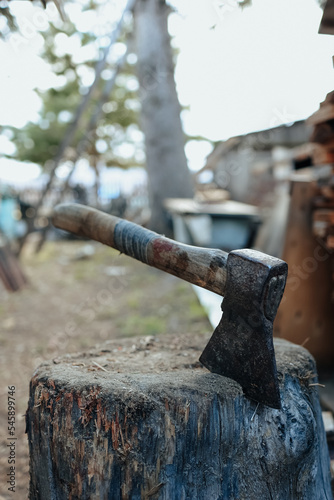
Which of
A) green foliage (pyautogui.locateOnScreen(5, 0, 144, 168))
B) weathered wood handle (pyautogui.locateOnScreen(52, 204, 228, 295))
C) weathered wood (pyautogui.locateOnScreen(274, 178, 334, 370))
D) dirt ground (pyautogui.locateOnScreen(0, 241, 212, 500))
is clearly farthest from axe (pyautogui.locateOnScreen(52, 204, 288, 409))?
green foliage (pyautogui.locateOnScreen(5, 0, 144, 168))

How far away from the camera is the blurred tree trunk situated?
680 cm

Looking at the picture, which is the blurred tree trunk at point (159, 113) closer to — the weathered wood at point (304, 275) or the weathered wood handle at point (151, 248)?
the weathered wood at point (304, 275)

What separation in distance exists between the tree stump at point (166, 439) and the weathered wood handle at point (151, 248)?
343 millimetres

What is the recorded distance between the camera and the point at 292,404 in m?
1.31

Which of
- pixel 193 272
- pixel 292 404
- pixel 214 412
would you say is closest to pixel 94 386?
pixel 214 412

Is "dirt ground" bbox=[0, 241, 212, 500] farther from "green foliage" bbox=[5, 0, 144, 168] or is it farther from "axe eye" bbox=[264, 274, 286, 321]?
"green foliage" bbox=[5, 0, 144, 168]

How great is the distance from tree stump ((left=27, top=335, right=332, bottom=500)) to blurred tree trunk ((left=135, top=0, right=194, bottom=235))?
20.5 feet

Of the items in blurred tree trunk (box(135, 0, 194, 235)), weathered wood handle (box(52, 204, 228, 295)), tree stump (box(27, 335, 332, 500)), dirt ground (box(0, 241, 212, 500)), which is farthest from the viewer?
blurred tree trunk (box(135, 0, 194, 235))

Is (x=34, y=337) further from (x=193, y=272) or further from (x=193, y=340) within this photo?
(x=193, y=272)

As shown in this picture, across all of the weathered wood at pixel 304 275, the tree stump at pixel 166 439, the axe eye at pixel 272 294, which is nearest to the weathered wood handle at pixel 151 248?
the axe eye at pixel 272 294

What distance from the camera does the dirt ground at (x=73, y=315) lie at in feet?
10.4

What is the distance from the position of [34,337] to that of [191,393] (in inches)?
133

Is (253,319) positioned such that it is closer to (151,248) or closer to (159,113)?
(151,248)

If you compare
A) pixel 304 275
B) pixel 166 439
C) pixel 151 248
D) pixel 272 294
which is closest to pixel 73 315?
pixel 304 275
